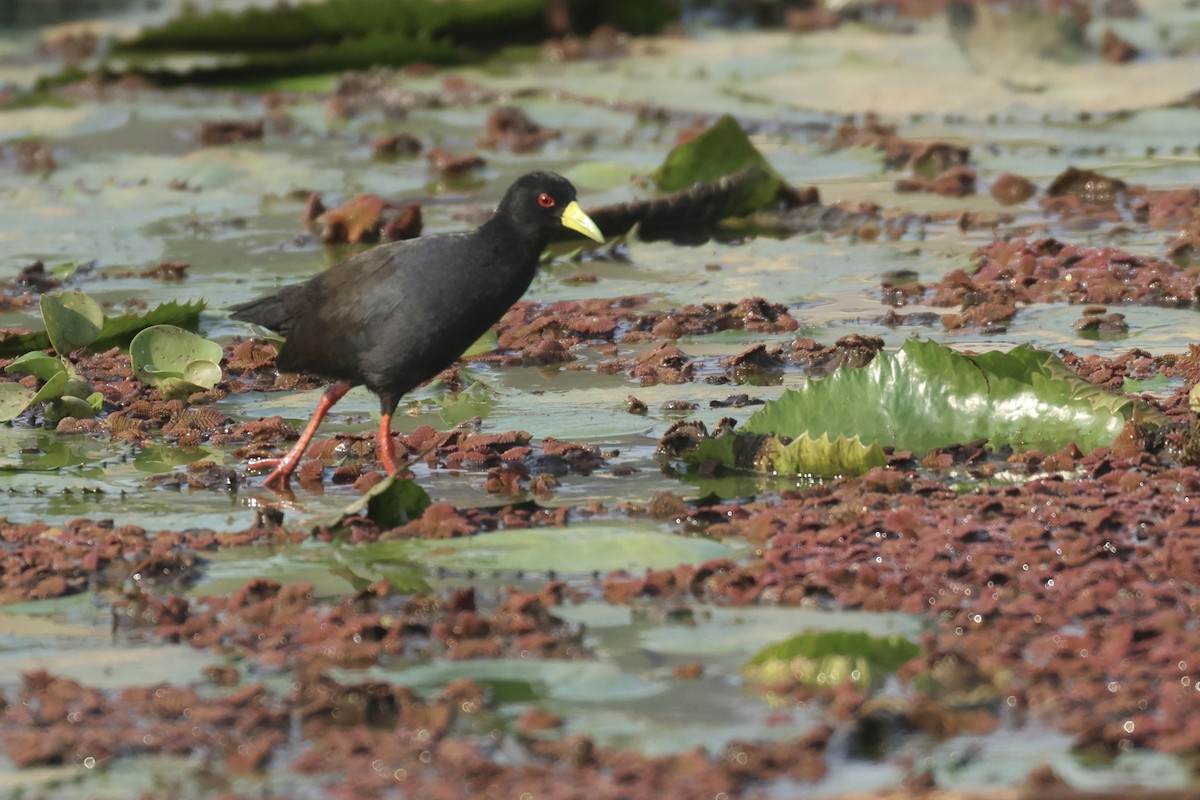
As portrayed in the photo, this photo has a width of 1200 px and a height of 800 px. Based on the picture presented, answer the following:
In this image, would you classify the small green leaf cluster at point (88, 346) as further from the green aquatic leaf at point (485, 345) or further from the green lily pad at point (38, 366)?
the green aquatic leaf at point (485, 345)

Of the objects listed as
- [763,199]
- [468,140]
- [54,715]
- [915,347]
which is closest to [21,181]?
[468,140]

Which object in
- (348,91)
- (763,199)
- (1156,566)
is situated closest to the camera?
(1156,566)

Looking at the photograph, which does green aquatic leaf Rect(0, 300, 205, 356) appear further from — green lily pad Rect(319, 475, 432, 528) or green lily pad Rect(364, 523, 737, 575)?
green lily pad Rect(364, 523, 737, 575)

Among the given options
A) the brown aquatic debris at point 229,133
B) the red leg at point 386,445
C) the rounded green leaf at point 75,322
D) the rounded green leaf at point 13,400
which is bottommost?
the red leg at point 386,445

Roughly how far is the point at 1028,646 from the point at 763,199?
16.5ft

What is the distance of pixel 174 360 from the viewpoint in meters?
5.93

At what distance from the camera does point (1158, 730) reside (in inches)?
122

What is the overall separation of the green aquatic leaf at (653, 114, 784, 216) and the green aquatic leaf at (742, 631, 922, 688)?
5141 mm

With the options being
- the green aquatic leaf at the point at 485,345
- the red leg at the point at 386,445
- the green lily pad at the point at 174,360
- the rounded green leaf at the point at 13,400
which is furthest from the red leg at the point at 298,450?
the green aquatic leaf at the point at 485,345

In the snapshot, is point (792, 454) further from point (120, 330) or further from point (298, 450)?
point (120, 330)

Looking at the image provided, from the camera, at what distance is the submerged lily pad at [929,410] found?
485 cm

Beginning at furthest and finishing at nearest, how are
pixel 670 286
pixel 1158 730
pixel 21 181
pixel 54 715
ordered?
pixel 21 181
pixel 670 286
pixel 54 715
pixel 1158 730

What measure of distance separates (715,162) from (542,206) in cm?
333

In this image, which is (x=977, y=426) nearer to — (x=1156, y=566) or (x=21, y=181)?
(x=1156, y=566)
